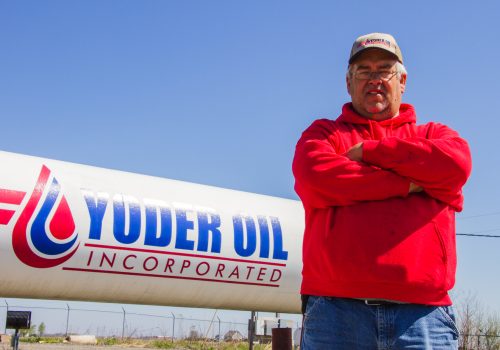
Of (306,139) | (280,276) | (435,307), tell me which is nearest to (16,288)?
(280,276)

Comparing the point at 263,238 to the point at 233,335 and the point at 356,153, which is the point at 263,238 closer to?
the point at 356,153

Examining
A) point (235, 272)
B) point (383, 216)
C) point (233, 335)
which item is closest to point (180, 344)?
point (233, 335)

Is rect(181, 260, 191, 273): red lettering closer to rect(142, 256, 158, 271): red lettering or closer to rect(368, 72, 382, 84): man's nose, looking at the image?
rect(142, 256, 158, 271): red lettering

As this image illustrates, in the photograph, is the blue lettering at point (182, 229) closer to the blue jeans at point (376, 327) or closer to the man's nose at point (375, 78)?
the man's nose at point (375, 78)

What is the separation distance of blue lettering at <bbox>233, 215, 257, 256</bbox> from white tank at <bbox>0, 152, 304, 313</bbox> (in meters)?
0.01

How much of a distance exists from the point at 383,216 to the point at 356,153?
1.05 ft

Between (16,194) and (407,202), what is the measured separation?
5132 mm

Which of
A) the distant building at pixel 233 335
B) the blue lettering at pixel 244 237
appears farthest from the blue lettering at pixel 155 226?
the distant building at pixel 233 335

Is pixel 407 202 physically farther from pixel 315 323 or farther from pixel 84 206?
pixel 84 206

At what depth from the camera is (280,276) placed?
838 centimetres

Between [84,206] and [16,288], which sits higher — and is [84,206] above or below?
above

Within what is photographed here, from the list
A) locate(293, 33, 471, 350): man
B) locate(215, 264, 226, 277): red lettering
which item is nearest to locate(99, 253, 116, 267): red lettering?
locate(215, 264, 226, 277): red lettering

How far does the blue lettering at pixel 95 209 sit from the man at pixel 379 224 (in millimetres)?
4686

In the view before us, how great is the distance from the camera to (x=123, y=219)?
7.11 meters
